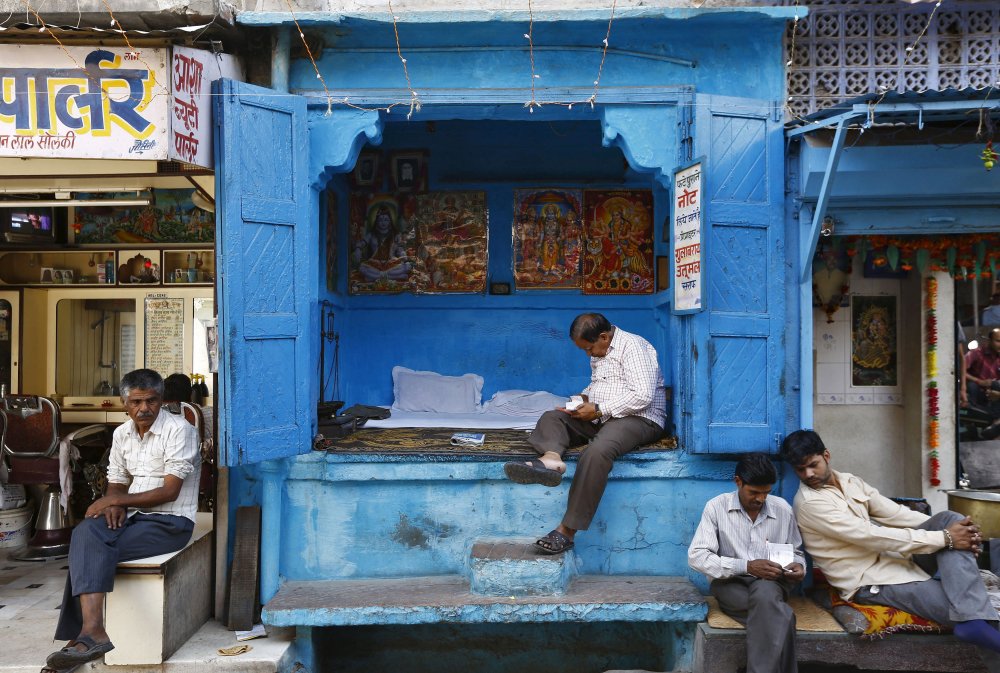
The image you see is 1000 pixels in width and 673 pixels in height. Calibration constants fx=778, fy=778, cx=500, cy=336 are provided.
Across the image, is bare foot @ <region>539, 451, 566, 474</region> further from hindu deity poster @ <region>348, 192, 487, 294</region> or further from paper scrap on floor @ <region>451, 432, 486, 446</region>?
hindu deity poster @ <region>348, 192, 487, 294</region>

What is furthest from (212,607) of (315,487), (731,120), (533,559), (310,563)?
(731,120)

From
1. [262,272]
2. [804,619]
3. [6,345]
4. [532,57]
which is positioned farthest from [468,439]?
[6,345]

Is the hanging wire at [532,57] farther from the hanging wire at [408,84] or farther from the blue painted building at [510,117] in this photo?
the hanging wire at [408,84]

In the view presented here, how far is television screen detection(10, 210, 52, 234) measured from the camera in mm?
7625

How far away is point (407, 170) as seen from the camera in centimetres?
749

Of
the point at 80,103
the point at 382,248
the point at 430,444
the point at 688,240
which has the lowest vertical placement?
the point at 430,444

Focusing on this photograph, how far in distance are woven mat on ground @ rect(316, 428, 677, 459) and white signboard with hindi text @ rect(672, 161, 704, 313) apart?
3.51 ft

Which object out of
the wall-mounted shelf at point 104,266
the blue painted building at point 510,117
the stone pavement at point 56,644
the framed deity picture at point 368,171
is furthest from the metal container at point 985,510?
the wall-mounted shelf at point 104,266

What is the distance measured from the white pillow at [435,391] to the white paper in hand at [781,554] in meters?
3.34

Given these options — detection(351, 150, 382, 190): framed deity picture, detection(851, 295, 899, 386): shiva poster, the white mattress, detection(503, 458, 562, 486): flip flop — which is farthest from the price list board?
detection(851, 295, 899, 386): shiva poster

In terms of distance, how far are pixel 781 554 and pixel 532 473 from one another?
1549 millimetres

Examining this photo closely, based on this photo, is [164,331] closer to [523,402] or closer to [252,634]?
[523,402]

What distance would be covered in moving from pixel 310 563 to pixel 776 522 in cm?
305

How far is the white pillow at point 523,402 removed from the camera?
712cm
